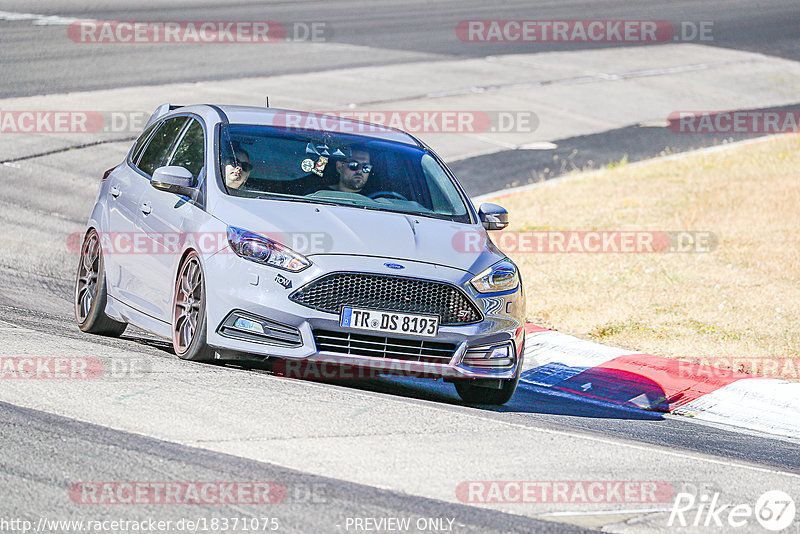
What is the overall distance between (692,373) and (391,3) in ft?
82.4

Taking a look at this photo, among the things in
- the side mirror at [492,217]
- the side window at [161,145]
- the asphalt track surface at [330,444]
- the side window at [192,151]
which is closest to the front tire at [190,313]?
the asphalt track surface at [330,444]

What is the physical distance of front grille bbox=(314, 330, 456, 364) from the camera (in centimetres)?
760

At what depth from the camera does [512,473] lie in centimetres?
622

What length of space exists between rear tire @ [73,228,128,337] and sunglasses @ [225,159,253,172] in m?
1.52

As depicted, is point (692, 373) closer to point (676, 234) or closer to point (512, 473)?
point (512, 473)

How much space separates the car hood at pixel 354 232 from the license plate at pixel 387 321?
370 mm

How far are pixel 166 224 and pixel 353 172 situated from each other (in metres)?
1.37

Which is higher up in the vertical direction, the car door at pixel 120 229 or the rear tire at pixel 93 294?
the car door at pixel 120 229

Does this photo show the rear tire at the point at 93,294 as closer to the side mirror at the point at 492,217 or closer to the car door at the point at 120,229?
the car door at the point at 120,229

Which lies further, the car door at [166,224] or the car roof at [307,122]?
the car roof at [307,122]

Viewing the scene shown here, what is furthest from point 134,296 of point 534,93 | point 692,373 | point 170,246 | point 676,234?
point 534,93

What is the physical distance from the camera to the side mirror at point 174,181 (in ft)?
27.5

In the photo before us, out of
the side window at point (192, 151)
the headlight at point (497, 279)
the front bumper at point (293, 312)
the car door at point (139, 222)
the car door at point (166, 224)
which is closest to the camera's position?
the front bumper at point (293, 312)

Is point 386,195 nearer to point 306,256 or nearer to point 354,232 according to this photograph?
point 354,232
